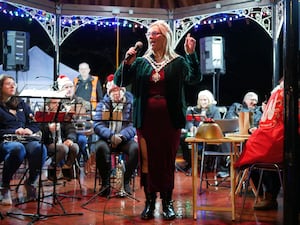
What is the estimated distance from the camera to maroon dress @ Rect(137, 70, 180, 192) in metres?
3.11

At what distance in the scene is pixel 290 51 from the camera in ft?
5.90

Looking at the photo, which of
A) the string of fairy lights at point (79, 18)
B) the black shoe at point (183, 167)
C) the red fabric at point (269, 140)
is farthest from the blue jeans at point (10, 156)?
the string of fairy lights at point (79, 18)

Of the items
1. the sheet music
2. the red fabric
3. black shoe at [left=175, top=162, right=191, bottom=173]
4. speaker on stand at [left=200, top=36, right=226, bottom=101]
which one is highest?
speaker on stand at [left=200, top=36, right=226, bottom=101]

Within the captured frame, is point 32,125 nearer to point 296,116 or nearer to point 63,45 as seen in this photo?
point 296,116

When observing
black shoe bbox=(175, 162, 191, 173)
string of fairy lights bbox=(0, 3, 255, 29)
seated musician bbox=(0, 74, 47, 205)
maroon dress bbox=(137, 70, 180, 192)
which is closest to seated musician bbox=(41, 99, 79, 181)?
seated musician bbox=(0, 74, 47, 205)

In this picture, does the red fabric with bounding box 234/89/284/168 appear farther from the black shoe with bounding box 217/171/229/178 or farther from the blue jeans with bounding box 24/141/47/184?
the black shoe with bounding box 217/171/229/178

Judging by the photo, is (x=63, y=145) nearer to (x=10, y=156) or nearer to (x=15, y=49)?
(x=10, y=156)

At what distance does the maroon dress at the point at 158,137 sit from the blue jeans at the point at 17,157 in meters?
1.14

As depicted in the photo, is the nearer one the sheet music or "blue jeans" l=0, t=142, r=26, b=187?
the sheet music

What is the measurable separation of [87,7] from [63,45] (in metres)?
1.25

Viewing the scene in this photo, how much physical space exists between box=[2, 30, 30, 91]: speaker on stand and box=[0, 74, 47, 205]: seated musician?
2.84 m

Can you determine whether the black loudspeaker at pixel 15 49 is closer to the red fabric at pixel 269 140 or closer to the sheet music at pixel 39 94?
A: the sheet music at pixel 39 94

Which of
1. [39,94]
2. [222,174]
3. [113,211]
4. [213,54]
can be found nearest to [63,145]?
[113,211]

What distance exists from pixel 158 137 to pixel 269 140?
2.66 ft
